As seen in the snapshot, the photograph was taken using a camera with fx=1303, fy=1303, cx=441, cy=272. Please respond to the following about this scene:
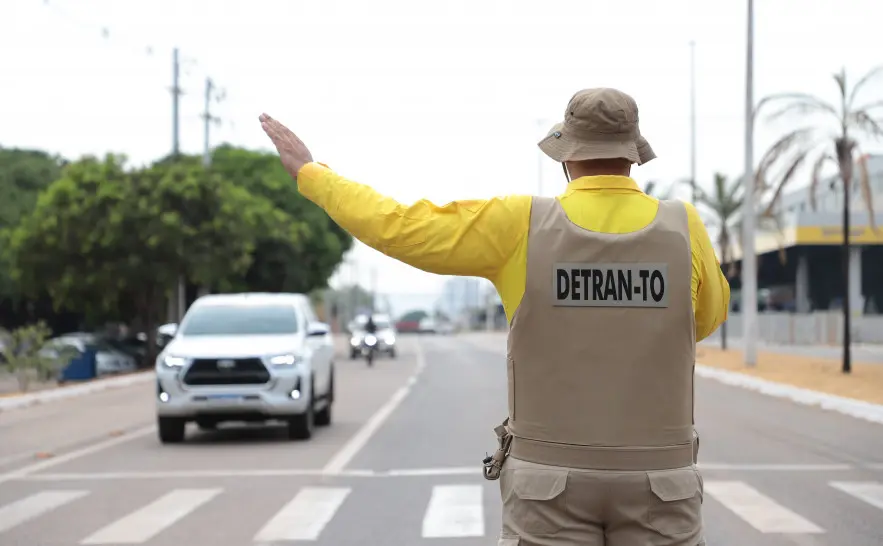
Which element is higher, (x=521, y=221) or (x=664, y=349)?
(x=521, y=221)

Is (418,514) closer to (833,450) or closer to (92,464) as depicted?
(92,464)

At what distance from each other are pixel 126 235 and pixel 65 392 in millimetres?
14204

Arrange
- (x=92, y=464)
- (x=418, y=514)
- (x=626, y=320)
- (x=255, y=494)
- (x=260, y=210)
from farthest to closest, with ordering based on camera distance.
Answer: (x=260, y=210), (x=92, y=464), (x=255, y=494), (x=418, y=514), (x=626, y=320)

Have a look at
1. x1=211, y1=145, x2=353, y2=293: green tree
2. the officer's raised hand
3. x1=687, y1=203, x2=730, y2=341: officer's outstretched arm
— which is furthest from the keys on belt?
x1=211, y1=145, x2=353, y2=293: green tree

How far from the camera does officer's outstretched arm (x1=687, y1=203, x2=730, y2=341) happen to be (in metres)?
3.64

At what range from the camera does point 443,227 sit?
350 centimetres

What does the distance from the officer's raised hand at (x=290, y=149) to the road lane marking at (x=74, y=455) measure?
9.83 metres

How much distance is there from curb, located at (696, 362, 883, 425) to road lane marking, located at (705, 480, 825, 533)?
7830 millimetres

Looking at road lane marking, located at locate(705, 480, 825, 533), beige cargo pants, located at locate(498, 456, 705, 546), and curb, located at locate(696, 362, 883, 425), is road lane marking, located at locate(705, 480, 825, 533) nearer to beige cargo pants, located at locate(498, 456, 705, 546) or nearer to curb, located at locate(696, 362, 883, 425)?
beige cargo pants, located at locate(498, 456, 705, 546)

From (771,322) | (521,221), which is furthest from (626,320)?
(771,322)

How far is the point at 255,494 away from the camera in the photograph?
36.8ft

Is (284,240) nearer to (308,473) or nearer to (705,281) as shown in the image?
(308,473)

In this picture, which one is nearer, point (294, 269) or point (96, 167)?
point (96, 167)

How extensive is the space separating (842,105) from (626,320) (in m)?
27.5
